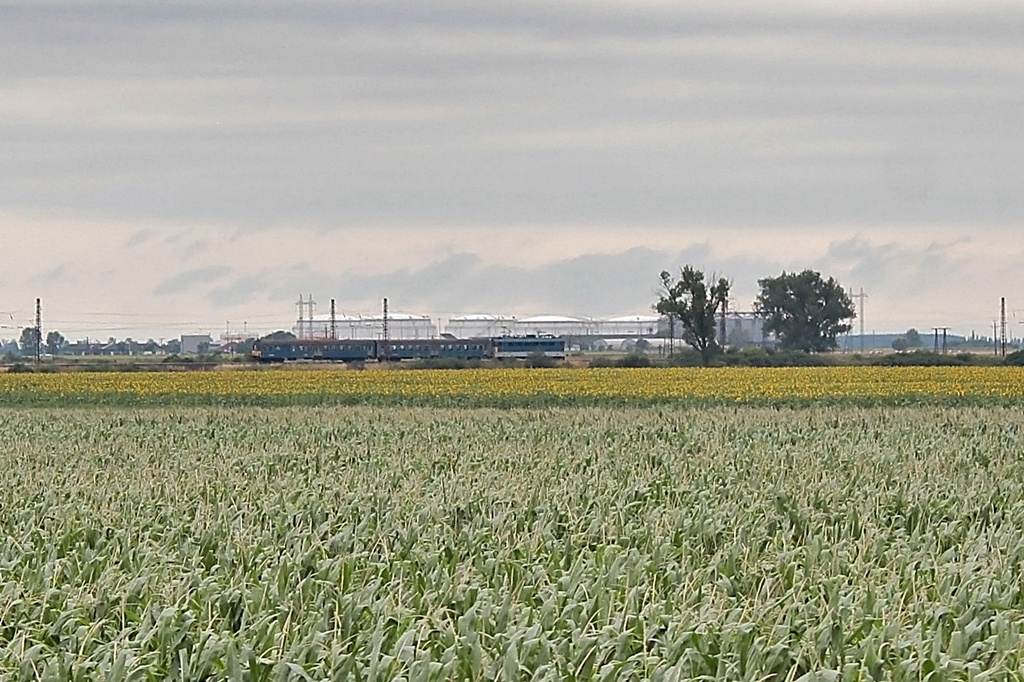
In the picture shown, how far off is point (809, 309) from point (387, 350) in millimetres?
45126

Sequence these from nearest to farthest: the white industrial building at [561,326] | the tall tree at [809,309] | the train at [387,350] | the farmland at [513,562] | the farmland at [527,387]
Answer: the farmland at [513,562] → the farmland at [527,387] → the train at [387,350] → the tall tree at [809,309] → the white industrial building at [561,326]

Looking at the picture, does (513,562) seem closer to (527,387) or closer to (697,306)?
(527,387)

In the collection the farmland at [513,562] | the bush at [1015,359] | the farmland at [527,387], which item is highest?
the bush at [1015,359]

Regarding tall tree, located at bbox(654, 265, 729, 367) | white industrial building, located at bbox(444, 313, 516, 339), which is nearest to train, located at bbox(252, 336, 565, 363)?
tall tree, located at bbox(654, 265, 729, 367)

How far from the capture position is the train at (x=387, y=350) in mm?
101062

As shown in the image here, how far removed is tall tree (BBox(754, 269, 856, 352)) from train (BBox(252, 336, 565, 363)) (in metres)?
30.4

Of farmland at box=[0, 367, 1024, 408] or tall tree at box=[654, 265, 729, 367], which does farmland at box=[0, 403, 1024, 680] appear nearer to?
farmland at box=[0, 367, 1024, 408]

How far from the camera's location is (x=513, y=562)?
1149 cm

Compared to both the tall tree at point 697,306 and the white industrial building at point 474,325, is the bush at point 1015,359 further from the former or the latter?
the white industrial building at point 474,325

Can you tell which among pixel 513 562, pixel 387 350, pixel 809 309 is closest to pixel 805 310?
pixel 809 309

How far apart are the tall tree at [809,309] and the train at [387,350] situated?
30417mm

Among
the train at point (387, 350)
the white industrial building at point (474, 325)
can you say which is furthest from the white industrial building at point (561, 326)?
the train at point (387, 350)

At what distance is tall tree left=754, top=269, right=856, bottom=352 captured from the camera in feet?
425

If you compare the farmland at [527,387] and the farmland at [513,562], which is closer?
the farmland at [513,562]
